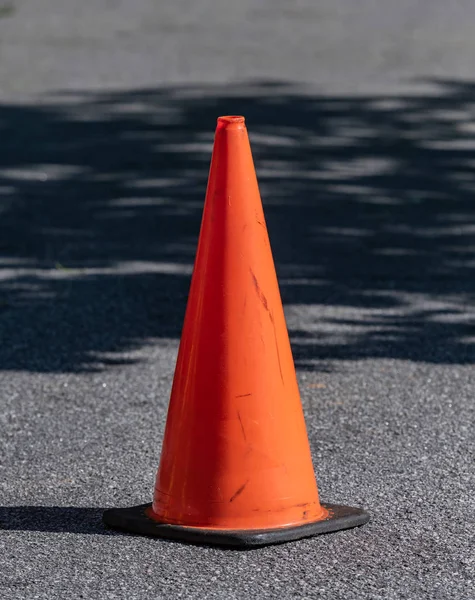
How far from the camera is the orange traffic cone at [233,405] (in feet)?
11.4

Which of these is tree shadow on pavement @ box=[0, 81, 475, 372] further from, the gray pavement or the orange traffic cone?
the orange traffic cone

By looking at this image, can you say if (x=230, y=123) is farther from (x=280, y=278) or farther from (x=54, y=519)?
(x=280, y=278)

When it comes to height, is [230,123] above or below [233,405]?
above

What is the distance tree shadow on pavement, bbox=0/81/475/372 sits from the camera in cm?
570

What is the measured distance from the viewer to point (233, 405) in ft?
11.5

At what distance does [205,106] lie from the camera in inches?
440

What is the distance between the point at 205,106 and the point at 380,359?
6.31 m

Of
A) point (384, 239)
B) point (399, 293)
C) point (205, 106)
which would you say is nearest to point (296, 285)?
point (399, 293)

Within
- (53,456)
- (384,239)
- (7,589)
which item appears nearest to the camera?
(7,589)

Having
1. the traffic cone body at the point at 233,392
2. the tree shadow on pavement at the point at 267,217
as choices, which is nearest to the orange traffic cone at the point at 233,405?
the traffic cone body at the point at 233,392

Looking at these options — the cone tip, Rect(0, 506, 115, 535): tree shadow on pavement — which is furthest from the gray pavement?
the cone tip

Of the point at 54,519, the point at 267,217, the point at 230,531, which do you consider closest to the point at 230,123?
the point at 230,531

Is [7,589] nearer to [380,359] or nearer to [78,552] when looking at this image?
[78,552]

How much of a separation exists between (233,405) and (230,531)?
358mm
